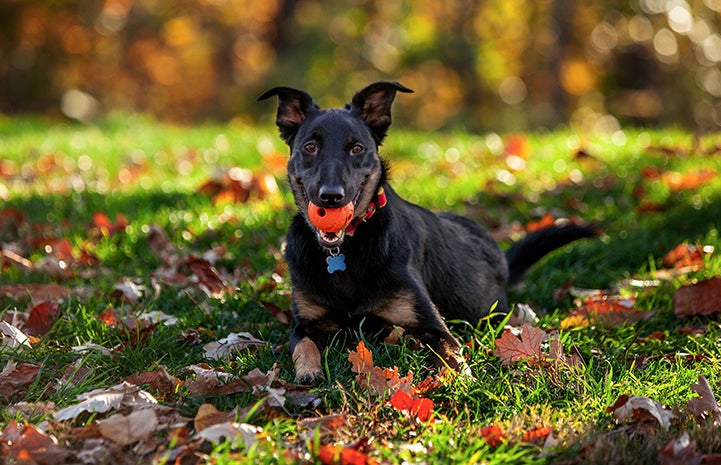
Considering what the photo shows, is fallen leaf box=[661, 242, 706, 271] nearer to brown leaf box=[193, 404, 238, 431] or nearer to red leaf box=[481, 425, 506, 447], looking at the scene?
red leaf box=[481, 425, 506, 447]

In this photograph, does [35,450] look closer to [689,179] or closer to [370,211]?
[370,211]

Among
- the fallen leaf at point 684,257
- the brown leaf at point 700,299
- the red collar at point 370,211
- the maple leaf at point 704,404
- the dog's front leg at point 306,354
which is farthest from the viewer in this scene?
the fallen leaf at point 684,257

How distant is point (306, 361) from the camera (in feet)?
13.0

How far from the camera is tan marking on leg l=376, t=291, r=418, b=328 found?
4.24 m

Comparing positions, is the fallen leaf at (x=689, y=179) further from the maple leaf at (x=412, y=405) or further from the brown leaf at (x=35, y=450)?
the brown leaf at (x=35, y=450)

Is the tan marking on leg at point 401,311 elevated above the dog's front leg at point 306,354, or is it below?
above

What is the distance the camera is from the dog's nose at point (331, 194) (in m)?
3.93

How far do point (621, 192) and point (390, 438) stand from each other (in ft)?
16.8

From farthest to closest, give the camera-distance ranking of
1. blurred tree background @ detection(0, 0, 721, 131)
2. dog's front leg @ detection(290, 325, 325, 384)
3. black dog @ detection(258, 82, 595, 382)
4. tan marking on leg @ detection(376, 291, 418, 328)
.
Result: blurred tree background @ detection(0, 0, 721, 131)
tan marking on leg @ detection(376, 291, 418, 328)
black dog @ detection(258, 82, 595, 382)
dog's front leg @ detection(290, 325, 325, 384)

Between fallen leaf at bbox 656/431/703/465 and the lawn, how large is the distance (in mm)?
13

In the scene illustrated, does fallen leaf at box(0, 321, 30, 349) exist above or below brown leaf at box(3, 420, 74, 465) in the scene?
below

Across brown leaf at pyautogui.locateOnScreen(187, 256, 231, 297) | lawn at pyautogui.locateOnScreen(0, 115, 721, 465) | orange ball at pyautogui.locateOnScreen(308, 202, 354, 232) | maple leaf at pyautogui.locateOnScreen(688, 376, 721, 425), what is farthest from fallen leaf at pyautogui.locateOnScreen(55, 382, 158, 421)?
maple leaf at pyautogui.locateOnScreen(688, 376, 721, 425)

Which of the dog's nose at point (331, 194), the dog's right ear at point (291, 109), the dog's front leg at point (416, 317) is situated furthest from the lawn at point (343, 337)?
the dog's right ear at point (291, 109)

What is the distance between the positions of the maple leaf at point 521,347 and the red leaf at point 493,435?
76 cm
